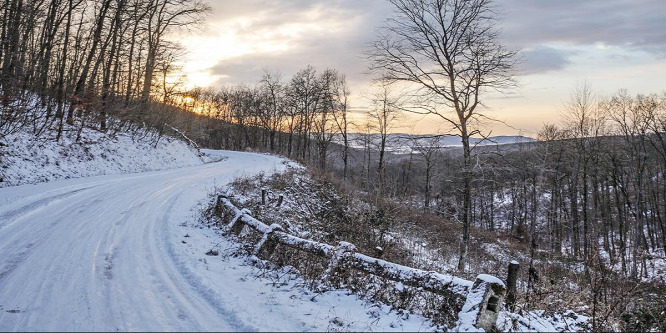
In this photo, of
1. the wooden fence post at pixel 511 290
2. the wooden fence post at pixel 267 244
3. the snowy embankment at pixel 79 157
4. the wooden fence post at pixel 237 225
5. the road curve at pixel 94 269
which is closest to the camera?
the road curve at pixel 94 269

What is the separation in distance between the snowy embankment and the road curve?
2.27m

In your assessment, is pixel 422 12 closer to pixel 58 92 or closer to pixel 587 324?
pixel 587 324

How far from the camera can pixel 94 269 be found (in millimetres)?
5598

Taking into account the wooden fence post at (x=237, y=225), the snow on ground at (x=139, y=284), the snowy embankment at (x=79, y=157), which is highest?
the snowy embankment at (x=79, y=157)

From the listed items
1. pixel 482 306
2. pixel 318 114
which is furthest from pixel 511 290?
pixel 318 114

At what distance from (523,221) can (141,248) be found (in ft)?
200

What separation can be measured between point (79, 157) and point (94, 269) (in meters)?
13.8

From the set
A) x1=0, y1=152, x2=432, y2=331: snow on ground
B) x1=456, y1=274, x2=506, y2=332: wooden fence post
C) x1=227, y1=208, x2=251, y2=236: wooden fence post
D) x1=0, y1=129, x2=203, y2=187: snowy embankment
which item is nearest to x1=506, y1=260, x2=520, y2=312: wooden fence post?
x1=456, y1=274, x2=506, y2=332: wooden fence post

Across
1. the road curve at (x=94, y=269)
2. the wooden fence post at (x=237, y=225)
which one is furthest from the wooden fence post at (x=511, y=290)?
the wooden fence post at (x=237, y=225)

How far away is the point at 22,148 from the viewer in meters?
13.8

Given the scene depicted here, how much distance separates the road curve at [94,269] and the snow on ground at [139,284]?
16mm

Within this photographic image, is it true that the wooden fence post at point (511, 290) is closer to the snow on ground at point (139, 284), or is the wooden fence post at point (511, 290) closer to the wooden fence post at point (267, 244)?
the snow on ground at point (139, 284)

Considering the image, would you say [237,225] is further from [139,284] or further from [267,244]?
[139,284]

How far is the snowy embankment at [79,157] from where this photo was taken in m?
13.0
